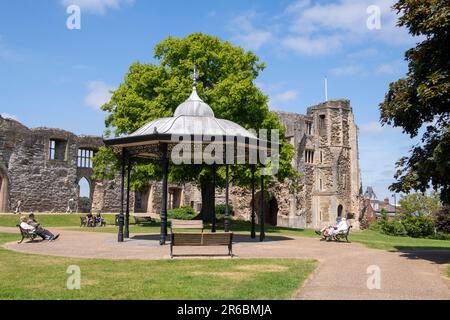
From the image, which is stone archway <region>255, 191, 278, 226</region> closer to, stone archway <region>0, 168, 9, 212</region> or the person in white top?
stone archway <region>0, 168, 9, 212</region>

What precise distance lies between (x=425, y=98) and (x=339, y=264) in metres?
5.33

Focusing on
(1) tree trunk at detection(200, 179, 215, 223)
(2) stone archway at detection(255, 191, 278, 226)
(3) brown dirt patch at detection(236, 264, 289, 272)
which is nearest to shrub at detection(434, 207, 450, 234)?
(2) stone archway at detection(255, 191, 278, 226)

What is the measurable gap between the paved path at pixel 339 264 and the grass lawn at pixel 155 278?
2.07 ft

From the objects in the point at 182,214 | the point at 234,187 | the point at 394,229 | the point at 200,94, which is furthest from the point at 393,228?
the point at 200,94

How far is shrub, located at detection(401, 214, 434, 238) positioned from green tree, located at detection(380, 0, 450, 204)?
25.3 metres

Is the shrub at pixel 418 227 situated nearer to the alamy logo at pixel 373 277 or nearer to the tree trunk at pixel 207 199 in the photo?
the tree trunk at pixel 207 199

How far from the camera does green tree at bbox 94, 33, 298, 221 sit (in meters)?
25.7

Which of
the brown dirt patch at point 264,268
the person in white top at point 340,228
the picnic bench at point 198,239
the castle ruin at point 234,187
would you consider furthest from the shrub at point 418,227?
the brown dirt patch at point 264,268

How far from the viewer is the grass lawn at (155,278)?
749 cm

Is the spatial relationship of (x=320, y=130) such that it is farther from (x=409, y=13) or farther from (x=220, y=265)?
(x=220, y=265)

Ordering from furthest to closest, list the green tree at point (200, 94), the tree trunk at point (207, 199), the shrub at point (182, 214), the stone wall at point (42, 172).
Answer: the stone wall at point (42, 172) → the shrub at point (182, 214) → the tree trunk at point (207, 199) → the green tree at point (200, 94)

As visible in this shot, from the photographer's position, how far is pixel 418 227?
1486 inches
